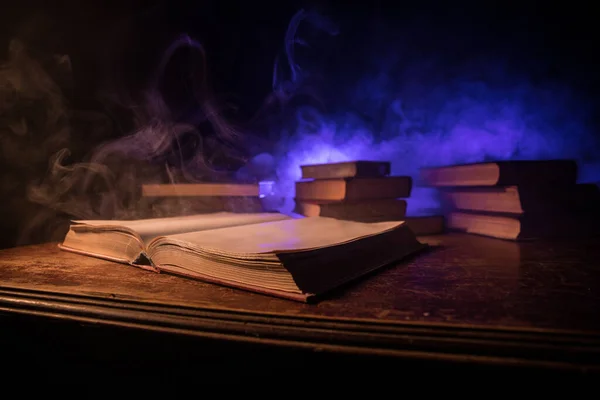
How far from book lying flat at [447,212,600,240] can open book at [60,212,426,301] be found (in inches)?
16.0


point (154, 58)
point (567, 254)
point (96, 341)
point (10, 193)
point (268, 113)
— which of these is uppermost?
point (154, 58)

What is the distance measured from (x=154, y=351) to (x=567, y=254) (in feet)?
3.37

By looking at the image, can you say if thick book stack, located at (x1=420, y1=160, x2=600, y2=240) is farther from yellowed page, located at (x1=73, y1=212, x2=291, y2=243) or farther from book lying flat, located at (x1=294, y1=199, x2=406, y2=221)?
yellowed page, located at (x1=73, y1=212, x2=291, y2=243)

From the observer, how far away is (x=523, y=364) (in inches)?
18.7

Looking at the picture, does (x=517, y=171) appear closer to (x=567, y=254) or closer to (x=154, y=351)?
(x=567, y=254)

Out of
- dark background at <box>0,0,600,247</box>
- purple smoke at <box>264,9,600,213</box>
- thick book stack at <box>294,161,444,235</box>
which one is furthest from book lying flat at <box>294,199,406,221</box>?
dark background at <box>0,0,600,247</box>

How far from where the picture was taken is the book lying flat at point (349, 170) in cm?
137

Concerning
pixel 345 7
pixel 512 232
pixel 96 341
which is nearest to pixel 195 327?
pixel 96 341

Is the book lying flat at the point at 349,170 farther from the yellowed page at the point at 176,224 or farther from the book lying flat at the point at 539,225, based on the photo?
the book lying flat at the point at 539,225

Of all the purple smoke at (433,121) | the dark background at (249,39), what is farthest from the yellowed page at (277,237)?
the dark background at (249,39)

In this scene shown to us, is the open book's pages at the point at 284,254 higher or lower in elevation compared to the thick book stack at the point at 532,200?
lower

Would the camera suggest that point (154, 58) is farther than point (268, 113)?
No

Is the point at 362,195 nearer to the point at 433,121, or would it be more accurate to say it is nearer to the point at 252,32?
the point at 433,121

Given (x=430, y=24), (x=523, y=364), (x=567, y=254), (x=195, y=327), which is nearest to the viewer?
(x=523, y=364)
